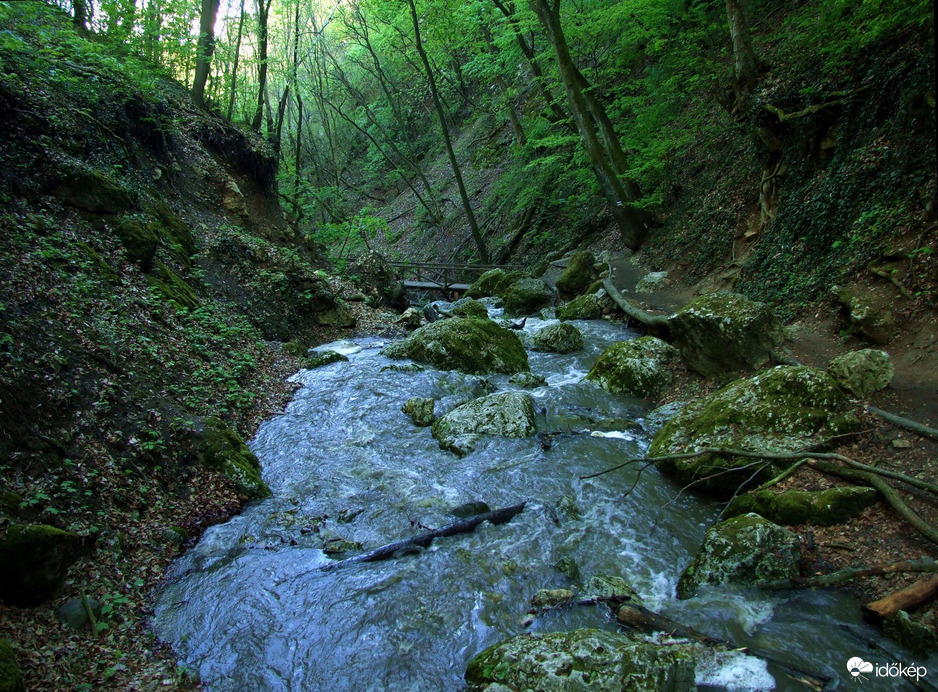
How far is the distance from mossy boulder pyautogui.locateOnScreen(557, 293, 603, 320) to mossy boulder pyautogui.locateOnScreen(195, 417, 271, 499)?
9.27m

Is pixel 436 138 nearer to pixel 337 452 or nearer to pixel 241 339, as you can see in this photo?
pixel 241 339

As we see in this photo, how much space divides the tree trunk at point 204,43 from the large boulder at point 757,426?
15.3 meters

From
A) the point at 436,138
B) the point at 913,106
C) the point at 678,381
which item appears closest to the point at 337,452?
the point at 678,381

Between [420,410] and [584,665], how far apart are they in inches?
214

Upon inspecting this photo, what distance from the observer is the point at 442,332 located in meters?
11.1

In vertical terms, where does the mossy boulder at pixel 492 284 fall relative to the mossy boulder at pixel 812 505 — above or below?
above

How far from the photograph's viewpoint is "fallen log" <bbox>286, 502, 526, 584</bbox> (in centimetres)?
507

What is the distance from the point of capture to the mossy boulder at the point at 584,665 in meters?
3.23

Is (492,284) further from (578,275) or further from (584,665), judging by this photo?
(584,665)

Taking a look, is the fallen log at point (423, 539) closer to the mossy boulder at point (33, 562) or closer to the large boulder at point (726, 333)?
the mossy boulder at point (33, 562)

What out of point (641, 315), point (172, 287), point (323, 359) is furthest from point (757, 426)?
point (172, 287)

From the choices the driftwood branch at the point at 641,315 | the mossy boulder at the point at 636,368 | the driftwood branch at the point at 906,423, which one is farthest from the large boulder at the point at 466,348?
the driftwood branch at the point at 906,423

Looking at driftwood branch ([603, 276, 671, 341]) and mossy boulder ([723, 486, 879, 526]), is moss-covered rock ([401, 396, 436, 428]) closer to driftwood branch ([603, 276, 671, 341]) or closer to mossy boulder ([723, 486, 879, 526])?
driftwood branch ([603, 276, 671, 341])

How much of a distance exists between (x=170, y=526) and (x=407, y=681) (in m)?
3.02
